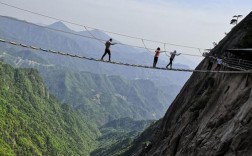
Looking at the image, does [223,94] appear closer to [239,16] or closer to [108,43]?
[108,43]

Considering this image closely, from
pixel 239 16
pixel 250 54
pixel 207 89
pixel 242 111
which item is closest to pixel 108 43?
pixel 207 89

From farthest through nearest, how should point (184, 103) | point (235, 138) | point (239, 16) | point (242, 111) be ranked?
point (239, 16), point (184, 103), point (242, 111), point (235, 138)

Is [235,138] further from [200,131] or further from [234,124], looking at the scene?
[200,131]

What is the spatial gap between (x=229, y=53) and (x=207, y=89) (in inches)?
201

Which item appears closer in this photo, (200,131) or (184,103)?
(200,131)

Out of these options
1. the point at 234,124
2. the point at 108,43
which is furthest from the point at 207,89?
the point at 234,124

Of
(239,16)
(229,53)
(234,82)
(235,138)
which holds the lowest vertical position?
(235,138)

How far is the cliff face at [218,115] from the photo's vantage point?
2525cm

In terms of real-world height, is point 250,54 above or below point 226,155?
above

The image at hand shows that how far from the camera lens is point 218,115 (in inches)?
1238

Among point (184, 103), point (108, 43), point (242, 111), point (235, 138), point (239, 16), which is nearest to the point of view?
point (235, 138)

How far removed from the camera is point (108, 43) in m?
39.4

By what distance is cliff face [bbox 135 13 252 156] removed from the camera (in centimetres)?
2525

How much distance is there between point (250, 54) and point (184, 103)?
13.2 m
